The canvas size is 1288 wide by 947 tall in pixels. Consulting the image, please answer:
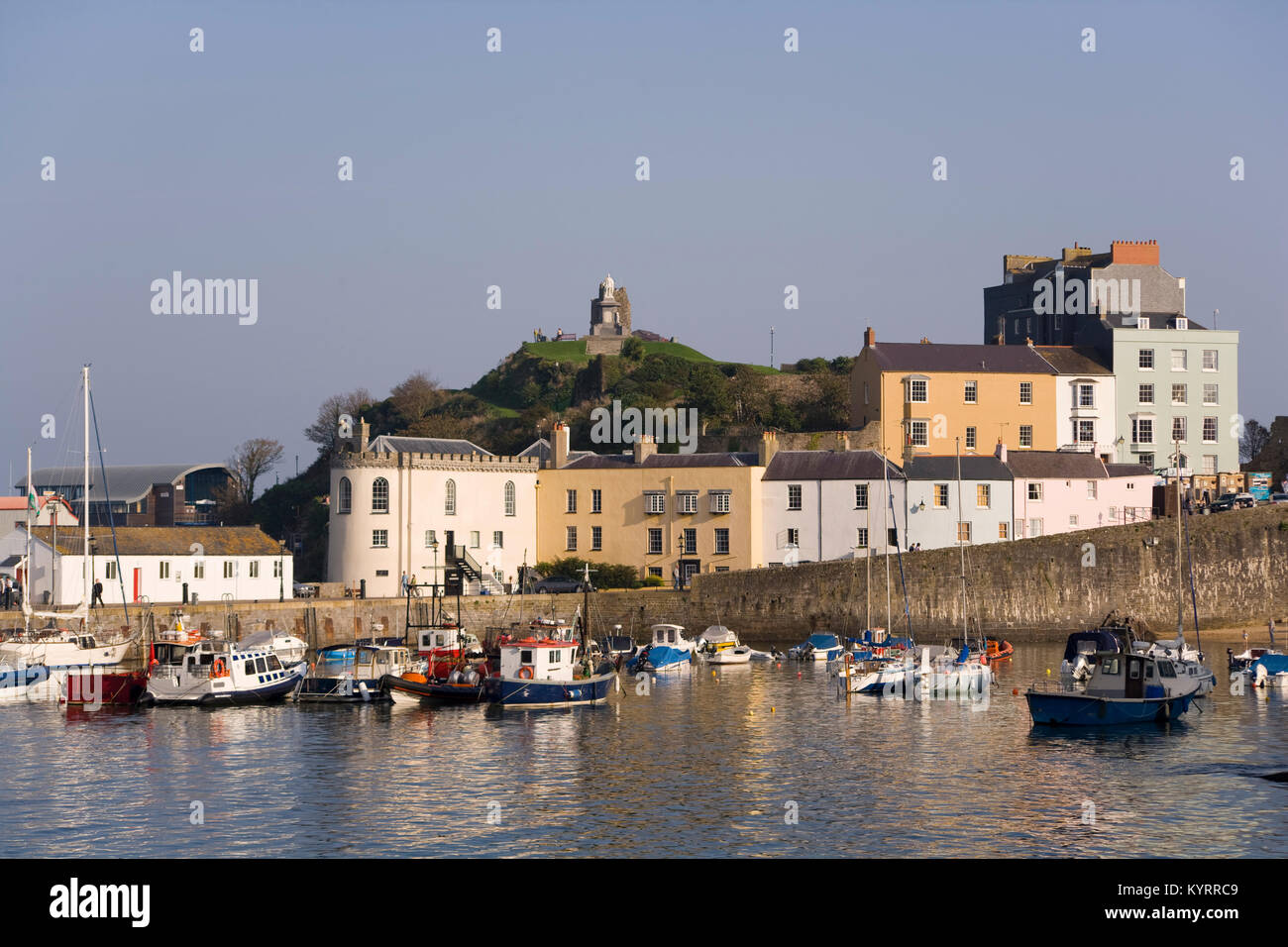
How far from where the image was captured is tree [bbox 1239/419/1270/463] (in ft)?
316

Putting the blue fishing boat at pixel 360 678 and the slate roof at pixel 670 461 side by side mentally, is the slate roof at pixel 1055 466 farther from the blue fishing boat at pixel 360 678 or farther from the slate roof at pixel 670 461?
the blue fishing boat at pixel 360 678

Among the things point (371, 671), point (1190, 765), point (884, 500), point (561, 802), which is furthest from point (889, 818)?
point (884, 500)

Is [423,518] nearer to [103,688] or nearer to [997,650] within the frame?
[103,688]

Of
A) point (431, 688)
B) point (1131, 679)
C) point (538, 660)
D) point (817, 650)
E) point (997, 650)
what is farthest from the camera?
point (817, 650)

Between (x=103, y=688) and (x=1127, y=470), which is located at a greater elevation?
(x=1127, y=470)

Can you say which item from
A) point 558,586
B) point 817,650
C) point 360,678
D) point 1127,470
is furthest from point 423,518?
point 1127,470

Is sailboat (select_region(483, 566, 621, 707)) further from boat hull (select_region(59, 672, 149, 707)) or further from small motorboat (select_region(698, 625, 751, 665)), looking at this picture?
small motorboat (select_region(698, 625, 751, 665))

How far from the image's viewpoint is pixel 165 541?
195 ft

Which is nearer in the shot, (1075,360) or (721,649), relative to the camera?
(721,649)

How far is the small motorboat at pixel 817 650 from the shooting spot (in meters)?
57.5

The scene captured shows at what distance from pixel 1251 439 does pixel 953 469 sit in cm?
4097

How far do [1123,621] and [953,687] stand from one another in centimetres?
1971

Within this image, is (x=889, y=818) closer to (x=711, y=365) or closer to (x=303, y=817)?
(x=303, y=817)

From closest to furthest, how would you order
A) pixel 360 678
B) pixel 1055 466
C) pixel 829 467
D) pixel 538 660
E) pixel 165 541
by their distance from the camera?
pixel 538 660 < pixel 360 678 < pixel 165 541 < pixel 829 467 < pixel 1055 466
